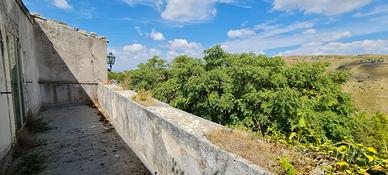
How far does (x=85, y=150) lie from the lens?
5109mm

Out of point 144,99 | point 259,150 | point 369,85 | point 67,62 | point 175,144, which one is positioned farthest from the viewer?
point 369,85

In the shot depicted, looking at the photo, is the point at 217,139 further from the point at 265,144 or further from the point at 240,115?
the point at 240,115

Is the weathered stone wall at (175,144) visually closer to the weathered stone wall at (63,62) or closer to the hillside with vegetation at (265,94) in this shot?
the hillside with vegetation at (265,94)

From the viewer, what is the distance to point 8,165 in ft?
13.3

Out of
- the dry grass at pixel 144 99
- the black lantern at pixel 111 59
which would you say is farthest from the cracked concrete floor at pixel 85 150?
the black lantern at pixel 111 59

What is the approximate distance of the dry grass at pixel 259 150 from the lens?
6.54ft

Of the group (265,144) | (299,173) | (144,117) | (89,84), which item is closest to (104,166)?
(144,117)

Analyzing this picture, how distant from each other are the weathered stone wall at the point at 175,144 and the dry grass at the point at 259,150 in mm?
103

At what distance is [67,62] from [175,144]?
900cm

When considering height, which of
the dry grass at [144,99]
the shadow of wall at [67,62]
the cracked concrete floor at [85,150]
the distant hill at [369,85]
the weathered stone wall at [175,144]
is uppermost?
the shadow of wall at [67,62]

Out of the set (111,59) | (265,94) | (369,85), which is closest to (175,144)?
(265,94)

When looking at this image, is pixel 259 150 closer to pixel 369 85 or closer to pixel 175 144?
pixel 175 144

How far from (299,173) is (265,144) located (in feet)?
2.10

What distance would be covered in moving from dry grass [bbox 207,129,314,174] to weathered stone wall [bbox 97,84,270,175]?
0.10 m
